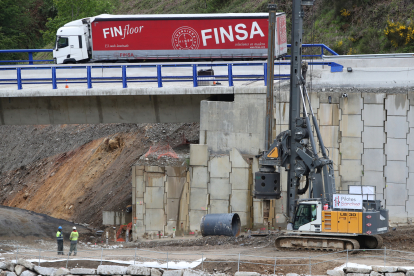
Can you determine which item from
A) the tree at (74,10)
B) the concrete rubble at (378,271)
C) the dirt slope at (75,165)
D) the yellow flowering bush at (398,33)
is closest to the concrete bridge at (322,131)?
the dirt slope at (75,165)

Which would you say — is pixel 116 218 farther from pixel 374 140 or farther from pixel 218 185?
pixel 374 140

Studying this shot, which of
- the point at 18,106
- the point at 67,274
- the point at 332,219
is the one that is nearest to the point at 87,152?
the point at 18,106

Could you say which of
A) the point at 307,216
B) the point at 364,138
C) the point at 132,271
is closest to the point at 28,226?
the point at 132,271

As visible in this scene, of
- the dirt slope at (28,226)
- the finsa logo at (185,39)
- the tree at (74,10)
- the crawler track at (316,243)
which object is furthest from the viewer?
the tree at (74,10)

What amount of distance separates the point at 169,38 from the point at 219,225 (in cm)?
1492

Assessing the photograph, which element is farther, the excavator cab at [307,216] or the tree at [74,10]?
the tree at [74,10]

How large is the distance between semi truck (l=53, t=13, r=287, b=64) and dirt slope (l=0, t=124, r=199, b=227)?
16.4 feet

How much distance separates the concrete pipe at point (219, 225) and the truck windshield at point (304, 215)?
365cm

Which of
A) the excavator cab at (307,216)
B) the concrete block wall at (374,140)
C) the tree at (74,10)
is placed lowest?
the excavator cab at (307,216)

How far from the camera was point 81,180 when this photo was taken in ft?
120

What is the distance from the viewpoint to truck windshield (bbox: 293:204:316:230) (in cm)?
1970

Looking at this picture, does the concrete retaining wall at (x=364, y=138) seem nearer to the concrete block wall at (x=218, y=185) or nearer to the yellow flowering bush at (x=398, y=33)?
the concrete block wall at (x=218, y=185)

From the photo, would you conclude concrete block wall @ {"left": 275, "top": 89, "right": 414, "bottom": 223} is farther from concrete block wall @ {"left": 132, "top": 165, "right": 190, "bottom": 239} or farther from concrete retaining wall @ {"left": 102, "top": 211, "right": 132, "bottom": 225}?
concrete retaining wall @ {"left": 102, "top": 211, "right": 132, "bottom": 225}

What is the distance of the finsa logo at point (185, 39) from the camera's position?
33.5 metres
